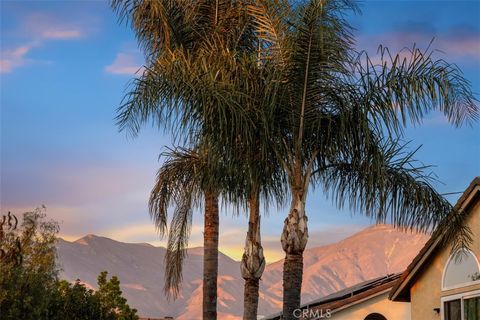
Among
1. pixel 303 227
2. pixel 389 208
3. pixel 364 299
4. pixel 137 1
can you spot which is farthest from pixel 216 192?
pixel 364 299

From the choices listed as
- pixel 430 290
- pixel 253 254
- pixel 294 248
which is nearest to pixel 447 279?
pixel 430 290

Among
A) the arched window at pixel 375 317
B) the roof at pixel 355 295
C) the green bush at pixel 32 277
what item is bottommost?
the green bush at pixel 32 277

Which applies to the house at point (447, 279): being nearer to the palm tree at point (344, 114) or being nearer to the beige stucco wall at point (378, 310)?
the palm tree at point (344, 114)

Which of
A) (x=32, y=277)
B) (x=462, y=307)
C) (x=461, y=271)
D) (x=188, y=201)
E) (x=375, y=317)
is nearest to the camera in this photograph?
(x=32, y=277)

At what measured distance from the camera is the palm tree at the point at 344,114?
1942cm

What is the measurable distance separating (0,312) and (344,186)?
7.97m

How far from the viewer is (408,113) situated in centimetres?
1944

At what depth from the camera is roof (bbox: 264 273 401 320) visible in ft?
111

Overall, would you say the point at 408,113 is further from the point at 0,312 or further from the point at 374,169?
the point at 0,312

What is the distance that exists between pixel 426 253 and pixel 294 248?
6968 mm

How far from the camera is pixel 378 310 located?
112 feet

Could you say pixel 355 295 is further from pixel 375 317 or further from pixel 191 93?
pixel 191 93

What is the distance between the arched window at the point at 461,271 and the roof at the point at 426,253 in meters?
0.65

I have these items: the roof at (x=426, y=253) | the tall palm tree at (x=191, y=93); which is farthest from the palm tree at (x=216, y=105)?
the roof at (x=426, y=253)
